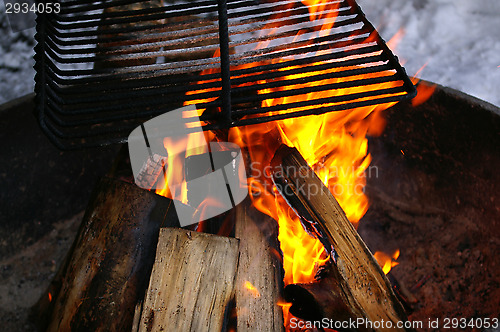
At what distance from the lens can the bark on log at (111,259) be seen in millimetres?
1263

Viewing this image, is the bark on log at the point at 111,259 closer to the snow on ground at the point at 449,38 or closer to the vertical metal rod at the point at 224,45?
the vertical metal rod at the point at 224,45

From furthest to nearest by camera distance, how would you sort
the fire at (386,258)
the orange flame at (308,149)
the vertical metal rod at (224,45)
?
the fire at (386,258) < the orange flame at (308,149) < the vertical metal rod at (224,45)

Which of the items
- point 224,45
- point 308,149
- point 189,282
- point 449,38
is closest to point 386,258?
point 308,149

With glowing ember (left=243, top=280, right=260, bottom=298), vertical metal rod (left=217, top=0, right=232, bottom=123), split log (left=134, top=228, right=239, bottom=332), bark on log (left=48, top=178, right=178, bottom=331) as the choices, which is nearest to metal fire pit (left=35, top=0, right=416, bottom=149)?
vertical metal rod (left=217, top=0, right=232, bottom=123)

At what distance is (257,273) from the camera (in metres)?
1.36

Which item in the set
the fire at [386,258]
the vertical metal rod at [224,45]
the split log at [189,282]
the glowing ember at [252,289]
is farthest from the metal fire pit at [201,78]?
the fire at [386,258]

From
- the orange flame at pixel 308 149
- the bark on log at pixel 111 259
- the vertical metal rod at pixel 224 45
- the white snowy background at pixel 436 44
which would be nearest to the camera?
the vertical metal rod at pixel 224 45

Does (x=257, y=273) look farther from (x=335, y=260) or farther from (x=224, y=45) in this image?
(x=224, y=45)

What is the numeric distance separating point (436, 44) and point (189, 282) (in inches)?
116

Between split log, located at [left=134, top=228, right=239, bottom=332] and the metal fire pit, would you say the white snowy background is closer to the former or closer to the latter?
the metal fire pit

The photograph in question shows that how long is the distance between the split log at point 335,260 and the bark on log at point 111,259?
473 millimetres

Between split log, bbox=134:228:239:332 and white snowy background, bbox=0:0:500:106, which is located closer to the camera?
split log, bbox=134:228:239:332

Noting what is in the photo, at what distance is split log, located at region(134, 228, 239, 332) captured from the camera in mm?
1188

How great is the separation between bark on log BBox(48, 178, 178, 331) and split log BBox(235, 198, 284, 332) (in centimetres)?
29
